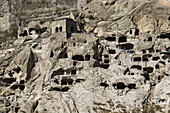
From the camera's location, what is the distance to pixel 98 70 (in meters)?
39.2

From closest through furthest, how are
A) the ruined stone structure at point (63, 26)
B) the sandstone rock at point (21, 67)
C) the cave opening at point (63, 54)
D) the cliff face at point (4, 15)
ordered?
the sandstone rock at point (21, 67)
the cave opening at point (63, 54)
the ruined stone structure at point (63, 26)
the cliff face at point (4, 15)

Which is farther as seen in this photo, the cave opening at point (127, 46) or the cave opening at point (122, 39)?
the cave opening at point (122, 39)

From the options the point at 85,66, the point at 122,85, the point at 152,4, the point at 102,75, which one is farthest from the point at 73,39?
the point at 152,4

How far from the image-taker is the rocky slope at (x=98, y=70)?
3497 cm

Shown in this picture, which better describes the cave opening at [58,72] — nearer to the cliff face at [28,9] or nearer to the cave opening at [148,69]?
the cave opening at [148,69]

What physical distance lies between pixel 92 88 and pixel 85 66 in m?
5.15

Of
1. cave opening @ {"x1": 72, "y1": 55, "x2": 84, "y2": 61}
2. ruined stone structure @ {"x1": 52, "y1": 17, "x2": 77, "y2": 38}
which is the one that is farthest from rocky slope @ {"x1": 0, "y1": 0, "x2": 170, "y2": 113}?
ruined stone structure @ {"x1": 52, "y1": 17, "x2": 77, "y2": 38}

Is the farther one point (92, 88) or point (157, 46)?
point (157, 46)

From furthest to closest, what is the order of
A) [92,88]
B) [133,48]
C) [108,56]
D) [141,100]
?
[133,48], [108,56], [92,88], [141,100]

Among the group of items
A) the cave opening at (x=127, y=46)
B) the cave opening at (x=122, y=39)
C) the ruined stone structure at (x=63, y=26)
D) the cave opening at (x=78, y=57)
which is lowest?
the cave opening at (x=78, y=57)

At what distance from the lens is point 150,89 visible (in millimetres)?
35969

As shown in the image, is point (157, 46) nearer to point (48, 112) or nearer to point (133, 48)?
point (133, 48)

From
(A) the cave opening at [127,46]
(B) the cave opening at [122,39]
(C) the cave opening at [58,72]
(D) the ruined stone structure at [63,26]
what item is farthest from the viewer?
(B) the cave opening at [122,39]

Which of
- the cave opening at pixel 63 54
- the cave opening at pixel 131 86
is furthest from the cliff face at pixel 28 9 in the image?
the cave opening at pixel 131 86
